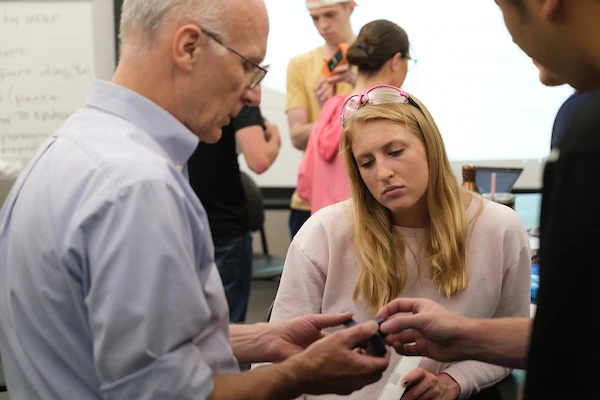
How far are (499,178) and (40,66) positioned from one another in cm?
294

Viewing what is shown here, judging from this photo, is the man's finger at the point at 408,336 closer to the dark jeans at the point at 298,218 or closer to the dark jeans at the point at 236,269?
the dark jeans at the point at 236,269

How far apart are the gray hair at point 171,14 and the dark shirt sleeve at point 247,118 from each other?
5.82 ft

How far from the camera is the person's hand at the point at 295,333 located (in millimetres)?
1511

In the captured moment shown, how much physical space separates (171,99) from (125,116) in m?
0.08

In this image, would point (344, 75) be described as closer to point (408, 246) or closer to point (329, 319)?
point (408, 246)

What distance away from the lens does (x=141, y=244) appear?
0.99m

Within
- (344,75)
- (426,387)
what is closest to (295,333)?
(426,387)

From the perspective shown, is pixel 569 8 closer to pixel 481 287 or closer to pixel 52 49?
pixel 481 287

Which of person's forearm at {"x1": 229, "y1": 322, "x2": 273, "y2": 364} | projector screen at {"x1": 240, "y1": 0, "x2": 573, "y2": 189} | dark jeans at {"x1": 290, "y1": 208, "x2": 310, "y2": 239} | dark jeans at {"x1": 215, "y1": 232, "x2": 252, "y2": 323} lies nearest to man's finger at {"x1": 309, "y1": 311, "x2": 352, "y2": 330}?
person's forearm at {"x1": 229, "y1": 322, "x2": 273, "y2": 364}

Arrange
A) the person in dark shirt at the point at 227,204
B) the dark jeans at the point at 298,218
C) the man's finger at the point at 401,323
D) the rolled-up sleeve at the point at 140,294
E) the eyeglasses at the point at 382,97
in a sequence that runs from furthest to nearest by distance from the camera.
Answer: the dark jeans at the point at 298,218, the person in dark shirt at the point at 227,204, the eyeglasses at the point at 382,97, the man's finger at the point at 401,323, the rolled-up sleeve at the point at 140,294

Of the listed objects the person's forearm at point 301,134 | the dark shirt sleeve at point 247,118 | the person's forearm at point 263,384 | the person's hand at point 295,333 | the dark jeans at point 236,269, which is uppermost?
the dark shirt sleeve at point 247,118

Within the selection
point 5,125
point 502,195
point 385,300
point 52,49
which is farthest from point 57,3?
point 385,300

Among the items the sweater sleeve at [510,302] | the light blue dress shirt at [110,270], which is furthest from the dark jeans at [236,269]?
the light blue dress shirt at [110,270]

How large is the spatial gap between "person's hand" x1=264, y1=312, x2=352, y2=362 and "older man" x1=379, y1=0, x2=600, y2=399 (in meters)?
0.77
